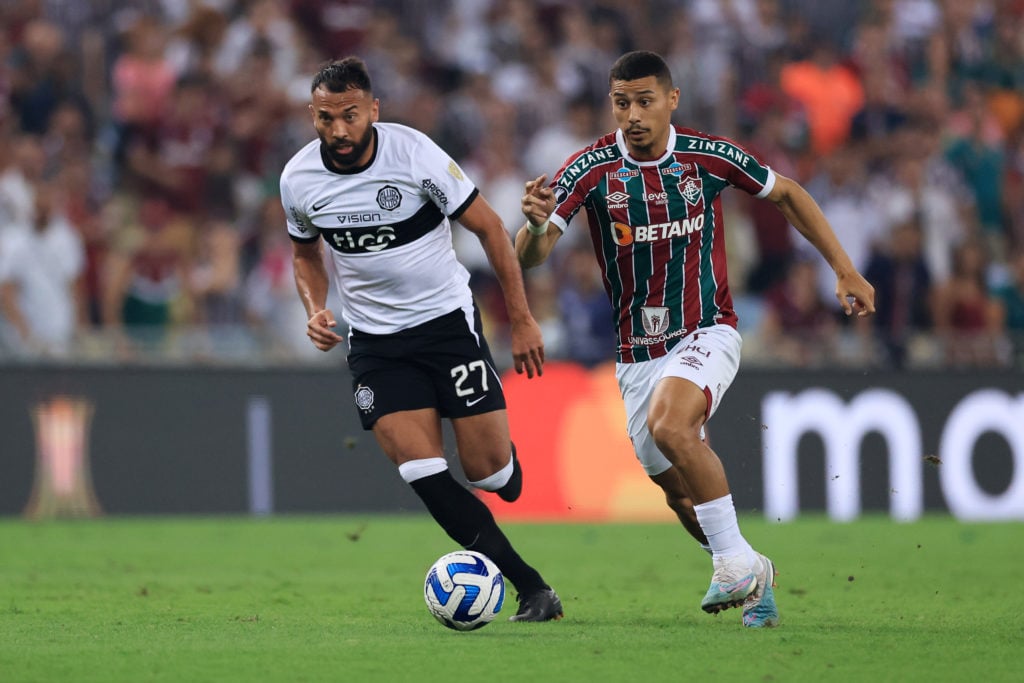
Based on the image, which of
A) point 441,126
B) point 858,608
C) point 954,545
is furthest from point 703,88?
point 858,608

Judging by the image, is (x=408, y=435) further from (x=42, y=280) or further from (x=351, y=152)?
(x=42, y=280)

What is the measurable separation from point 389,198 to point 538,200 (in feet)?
2.41

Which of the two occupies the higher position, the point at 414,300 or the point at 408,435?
the point at 414,300

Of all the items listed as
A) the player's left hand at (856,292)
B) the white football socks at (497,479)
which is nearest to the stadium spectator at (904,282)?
the player's left hand at (856,292)

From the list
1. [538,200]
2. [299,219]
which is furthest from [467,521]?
[299,219]

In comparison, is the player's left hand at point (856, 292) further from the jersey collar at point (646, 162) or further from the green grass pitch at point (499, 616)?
the green grass pitch at point (499, 616)

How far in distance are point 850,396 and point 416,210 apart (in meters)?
8.89

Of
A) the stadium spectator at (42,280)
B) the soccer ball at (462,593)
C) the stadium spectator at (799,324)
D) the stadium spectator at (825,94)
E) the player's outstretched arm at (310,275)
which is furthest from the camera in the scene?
the stadium spectator at (825,94)

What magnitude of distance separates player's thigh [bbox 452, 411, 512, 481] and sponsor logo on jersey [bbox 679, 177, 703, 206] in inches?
53.9

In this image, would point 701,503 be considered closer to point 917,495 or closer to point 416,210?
point 416,210

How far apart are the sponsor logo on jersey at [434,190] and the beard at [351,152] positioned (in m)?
0.32

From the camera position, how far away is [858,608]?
8.30 meters

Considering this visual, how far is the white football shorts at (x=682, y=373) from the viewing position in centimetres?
740

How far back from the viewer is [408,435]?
7.38 m
